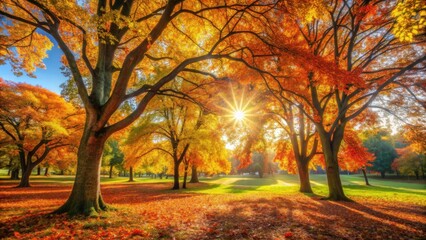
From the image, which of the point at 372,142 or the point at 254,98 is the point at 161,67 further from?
the point at 372,142

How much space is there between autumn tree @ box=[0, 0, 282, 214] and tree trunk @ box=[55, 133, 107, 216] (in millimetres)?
29

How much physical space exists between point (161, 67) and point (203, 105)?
15.5 ft

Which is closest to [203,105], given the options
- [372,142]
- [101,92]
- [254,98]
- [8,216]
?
[101,92]

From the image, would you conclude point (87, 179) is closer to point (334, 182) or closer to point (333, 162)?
point (333, 162)

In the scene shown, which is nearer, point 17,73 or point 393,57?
point 17,73

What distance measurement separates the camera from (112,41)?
22.7 ft

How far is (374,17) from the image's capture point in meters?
12.7

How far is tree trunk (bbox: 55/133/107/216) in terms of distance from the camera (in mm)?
7156

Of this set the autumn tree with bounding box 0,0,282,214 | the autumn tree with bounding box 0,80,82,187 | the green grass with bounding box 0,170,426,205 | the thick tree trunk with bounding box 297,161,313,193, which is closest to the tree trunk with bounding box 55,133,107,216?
the autumn tree with bounding box 0,0,282,214

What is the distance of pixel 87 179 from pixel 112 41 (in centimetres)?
474

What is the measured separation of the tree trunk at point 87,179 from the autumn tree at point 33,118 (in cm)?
1632

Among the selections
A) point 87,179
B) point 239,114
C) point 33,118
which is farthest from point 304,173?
point 33,118

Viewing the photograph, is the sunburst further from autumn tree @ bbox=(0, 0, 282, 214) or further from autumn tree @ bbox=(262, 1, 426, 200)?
autumn tree @ bbox=(0, 0, 282, 214)

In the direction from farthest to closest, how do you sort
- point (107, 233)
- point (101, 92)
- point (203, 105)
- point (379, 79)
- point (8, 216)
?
point (379, 79) → point (203, 105) → point (101, 92) → point (8, 216) → point (107, 233)
